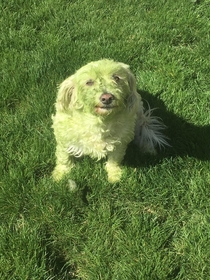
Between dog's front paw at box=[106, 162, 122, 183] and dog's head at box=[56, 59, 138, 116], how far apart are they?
60cm

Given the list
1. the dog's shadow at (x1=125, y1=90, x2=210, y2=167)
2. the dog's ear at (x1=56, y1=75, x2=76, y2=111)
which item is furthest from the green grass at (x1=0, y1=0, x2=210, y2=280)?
the dog's ear at (x1=56, y1=75, x2=76, y2=111)

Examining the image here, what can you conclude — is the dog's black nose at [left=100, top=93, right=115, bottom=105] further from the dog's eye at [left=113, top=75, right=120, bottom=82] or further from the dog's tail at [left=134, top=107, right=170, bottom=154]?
Answer: the dog's tail at [left=134, top=107, right=170, bottom=154]

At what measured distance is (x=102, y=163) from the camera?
11.4ft

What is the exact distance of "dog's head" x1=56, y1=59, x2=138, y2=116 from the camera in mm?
2711

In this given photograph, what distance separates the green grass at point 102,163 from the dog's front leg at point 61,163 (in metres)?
0.08

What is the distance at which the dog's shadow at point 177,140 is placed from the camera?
11.6ft

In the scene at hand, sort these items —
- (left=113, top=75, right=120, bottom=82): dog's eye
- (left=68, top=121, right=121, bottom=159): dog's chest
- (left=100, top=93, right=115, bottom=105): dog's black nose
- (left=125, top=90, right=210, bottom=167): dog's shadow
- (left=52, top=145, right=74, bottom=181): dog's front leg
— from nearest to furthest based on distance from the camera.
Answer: (left=100, top=93, right=115, bottom=105): dog's black nose
(left=113, top=75, right=120, bottom=82): dog's eye
(left=68, top=121, right=121, bottom=159): dog's chest
(left=52, top=145, right=74, bottom=181): dog's front leg
(left=125, top=90, right=210, bottom=167): dog's shadow

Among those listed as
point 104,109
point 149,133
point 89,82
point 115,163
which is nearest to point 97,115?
point 104,109

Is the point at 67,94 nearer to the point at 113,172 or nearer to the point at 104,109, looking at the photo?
the point at 104,109

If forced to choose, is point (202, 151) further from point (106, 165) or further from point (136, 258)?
point (136, 258)

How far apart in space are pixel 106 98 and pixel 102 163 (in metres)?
0.93

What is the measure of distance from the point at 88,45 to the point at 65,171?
173cm

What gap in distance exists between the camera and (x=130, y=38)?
4660 mm

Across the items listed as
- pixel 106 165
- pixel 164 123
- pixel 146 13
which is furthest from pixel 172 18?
pixel 106 165
